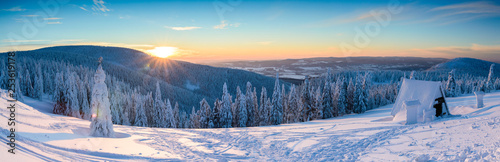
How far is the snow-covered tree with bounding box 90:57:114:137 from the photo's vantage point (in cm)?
1380

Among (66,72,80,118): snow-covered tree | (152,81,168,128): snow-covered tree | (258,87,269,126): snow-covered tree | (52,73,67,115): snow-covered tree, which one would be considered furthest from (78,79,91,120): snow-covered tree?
(258,87,269,126): snow-covered tree

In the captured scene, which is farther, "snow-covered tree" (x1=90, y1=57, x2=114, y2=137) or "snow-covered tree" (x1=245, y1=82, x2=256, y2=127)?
"snow-covered tree" (x1=245, y1=82, x2=256, y2=127)

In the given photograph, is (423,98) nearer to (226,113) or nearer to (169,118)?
(226,113)

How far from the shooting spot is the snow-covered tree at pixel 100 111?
543 inches

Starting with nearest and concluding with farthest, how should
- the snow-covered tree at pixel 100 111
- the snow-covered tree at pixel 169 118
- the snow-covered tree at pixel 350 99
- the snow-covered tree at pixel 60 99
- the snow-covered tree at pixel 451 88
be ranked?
the snow-covered tree at pixel 100 111, the snow-covered tree at pixel 60 99, the snow-covered tree at pixel 169 118, the snow-covered tree at pixel 451 88, the snow-covered tree at pixel 350 99

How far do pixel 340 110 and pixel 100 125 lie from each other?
43.5 metres

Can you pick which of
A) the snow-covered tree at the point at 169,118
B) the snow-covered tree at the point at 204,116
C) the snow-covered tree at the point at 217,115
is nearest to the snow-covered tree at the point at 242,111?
the snow-covered tree at the point at 217,115

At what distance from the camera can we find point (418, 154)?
10586mm

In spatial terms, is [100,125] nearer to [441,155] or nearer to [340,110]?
[441,155]

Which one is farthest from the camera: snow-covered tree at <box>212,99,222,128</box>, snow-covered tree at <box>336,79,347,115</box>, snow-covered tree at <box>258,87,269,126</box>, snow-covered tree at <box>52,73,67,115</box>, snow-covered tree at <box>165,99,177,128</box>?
snow-covered tree at <box>336,79,347,115</box>

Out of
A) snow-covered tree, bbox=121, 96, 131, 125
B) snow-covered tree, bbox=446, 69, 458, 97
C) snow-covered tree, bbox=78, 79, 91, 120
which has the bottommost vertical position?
snow-covered tree, bbox=121, 96, 131, 125

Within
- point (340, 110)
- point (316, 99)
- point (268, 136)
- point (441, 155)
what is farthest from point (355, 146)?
point (340, 110)

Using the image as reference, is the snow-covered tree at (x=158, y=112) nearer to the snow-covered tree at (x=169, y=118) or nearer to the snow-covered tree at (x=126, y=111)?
the snow-covered tree at (x=169, y=118)

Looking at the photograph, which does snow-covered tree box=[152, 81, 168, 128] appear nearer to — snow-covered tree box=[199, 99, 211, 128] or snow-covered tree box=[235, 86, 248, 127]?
snow-covered tree box=[199, 99, 211, 128]
